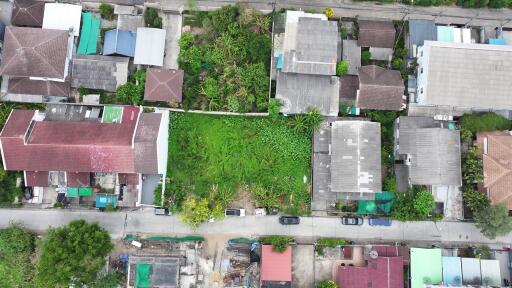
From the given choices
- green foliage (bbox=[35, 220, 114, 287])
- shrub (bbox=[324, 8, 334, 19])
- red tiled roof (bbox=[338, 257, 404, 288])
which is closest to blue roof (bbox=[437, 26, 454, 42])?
shrub (bbox=[324, 8, 334, 19])

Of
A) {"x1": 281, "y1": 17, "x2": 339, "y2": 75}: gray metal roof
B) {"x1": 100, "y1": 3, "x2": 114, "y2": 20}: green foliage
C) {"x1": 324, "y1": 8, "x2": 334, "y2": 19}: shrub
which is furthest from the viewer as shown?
{"x1": 324, "y1": 8, "x2": 334, "y2": 19}: shrub

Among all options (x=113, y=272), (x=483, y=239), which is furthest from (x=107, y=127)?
(x=483, y=239)

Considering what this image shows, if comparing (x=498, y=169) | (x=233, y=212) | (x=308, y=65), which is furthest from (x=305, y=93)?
(x=498, y=169)

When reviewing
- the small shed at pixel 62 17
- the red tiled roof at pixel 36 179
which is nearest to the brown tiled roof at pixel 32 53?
the small shed at pixel 62 17

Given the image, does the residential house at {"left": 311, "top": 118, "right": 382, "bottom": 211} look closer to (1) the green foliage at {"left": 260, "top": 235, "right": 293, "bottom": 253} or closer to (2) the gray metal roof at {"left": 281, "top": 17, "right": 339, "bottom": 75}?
(1) the green foliage at {"left": 260, "top": 235, "right": 293, "bottom": 253}

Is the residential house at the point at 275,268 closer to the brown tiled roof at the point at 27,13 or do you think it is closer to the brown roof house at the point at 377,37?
the brown roof house at the point at 377,37

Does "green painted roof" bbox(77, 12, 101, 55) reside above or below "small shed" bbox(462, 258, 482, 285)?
above

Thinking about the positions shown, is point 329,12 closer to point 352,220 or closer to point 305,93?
point 305,93
